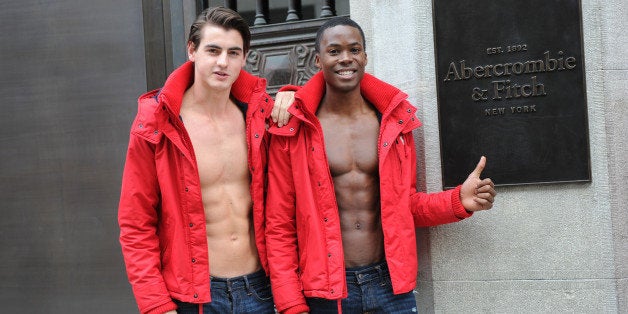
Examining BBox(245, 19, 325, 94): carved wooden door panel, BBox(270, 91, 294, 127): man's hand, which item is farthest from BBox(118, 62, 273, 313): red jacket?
BBox(245, 19, 325, 94): carved wooden door panel

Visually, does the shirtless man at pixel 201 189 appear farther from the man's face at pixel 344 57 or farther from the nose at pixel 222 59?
the man's face at pixel 344 57

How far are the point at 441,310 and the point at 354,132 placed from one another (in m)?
1.56

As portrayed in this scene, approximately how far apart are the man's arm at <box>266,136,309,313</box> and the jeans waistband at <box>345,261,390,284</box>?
0.32 meters

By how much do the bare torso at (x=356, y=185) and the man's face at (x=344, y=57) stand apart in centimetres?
31

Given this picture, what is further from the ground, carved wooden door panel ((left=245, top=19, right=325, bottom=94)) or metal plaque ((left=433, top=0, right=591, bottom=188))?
carved wooden door panel ((left=245, top=19, right=325, bottom=94))

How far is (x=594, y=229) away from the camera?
17.1 ft

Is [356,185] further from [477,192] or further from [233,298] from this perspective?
[233,298]

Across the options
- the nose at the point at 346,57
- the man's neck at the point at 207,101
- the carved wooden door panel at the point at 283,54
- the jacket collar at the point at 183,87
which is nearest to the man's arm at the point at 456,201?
the nose at the point at 346,57

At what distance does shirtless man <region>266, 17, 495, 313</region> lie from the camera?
15.1ft

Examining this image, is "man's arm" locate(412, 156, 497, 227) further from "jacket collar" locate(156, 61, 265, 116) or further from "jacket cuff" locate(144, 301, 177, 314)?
"jacket cuff" locate(144, 301, 177, 314)

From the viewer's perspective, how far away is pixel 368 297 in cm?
464

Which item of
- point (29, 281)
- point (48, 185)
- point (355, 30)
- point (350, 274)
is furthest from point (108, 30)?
point (350, 274)

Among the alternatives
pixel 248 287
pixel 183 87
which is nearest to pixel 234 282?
pixel 248 287

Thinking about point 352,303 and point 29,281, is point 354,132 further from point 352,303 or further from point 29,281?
point 29,281
